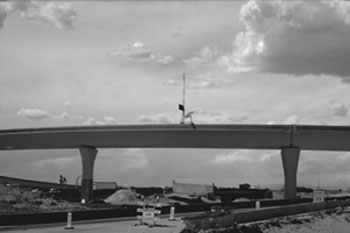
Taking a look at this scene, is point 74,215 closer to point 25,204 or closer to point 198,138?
point 25,204

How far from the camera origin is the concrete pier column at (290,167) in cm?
9381

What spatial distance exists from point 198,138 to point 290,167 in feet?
52.0

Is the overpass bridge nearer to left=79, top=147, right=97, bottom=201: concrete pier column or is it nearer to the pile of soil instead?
left=79, top=147, right=97, bottom=201: concrete pier column

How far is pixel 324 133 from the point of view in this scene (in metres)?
91.1

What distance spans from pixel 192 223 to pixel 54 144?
3164 inches

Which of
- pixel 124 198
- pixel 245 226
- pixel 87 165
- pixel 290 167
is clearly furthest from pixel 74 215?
pixel 87 165

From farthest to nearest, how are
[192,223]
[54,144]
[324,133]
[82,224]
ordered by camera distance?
A: 1. [54,144]
2. [324,133]
3. [82,224]
4. [192,223]

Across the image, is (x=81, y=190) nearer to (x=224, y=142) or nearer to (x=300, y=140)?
(x=224, y=142)

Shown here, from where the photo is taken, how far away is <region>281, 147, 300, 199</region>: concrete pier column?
3693 inches

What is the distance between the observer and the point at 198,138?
96375 millimetres

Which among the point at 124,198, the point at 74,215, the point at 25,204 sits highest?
the point at 124,198

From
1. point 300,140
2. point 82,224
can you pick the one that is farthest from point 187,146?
point 82,224

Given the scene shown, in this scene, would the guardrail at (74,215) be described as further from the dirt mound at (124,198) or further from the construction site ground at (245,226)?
the dirt mound at (124,198)

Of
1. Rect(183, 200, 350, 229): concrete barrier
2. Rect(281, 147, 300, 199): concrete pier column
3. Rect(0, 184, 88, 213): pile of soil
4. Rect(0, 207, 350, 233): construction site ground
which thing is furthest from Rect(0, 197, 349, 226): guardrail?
Rect(281, 147, 300, 199): concrete pier column
